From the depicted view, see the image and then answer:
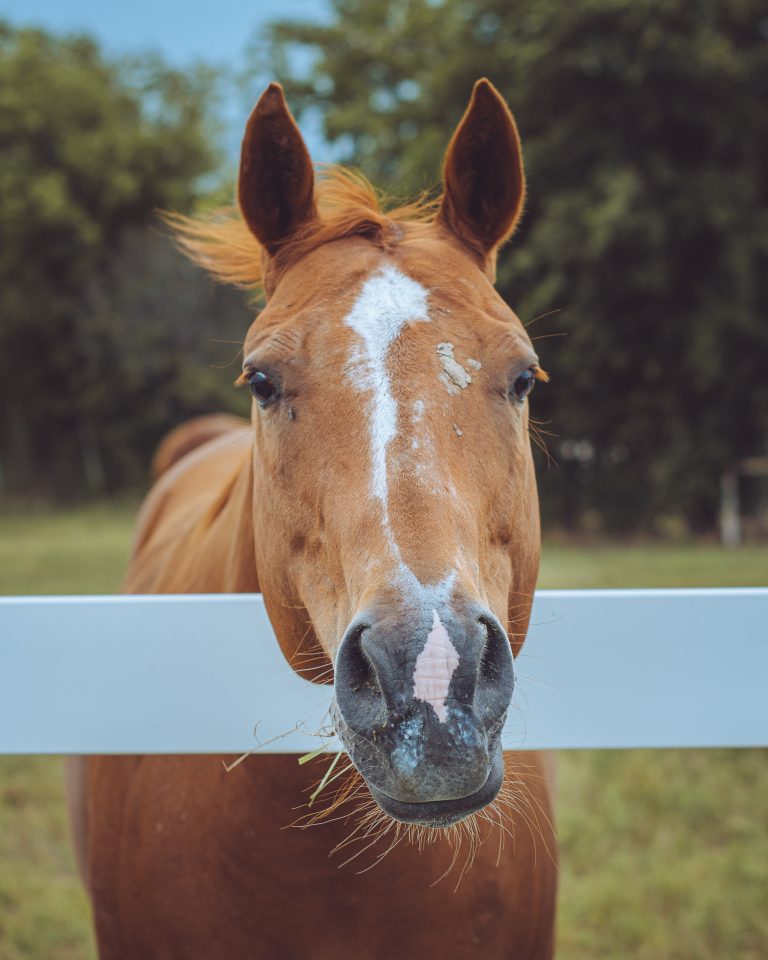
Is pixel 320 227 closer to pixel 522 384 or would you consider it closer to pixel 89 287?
pixel 522 384

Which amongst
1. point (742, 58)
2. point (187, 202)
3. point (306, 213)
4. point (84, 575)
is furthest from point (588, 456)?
point (187, 202)

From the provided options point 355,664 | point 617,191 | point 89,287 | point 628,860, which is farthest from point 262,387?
point 89,287

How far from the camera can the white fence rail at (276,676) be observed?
5.62ft

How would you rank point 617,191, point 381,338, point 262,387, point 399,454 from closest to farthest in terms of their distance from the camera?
point 399,454 → point 381,338 → point 262,387 → point 617,191

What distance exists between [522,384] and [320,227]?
1.99 feet

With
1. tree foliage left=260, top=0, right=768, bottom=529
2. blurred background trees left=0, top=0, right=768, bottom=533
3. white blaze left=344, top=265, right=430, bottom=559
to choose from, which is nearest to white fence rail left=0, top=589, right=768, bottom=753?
white blaze left=344, top=265, right=430, bottom=559

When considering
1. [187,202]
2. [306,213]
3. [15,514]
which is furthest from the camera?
[187,202]

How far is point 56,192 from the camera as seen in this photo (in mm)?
24781

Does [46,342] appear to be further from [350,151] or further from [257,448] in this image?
[257,448]

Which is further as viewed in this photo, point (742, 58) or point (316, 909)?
point (742, 58)

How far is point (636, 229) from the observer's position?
1330 cm

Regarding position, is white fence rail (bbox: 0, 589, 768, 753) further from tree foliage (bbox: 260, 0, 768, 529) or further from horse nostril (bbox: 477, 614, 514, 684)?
tree foliage (bbox: 260, 0, 768, 529)

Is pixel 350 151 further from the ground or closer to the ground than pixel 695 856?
further from the ground

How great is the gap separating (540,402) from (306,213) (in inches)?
545
